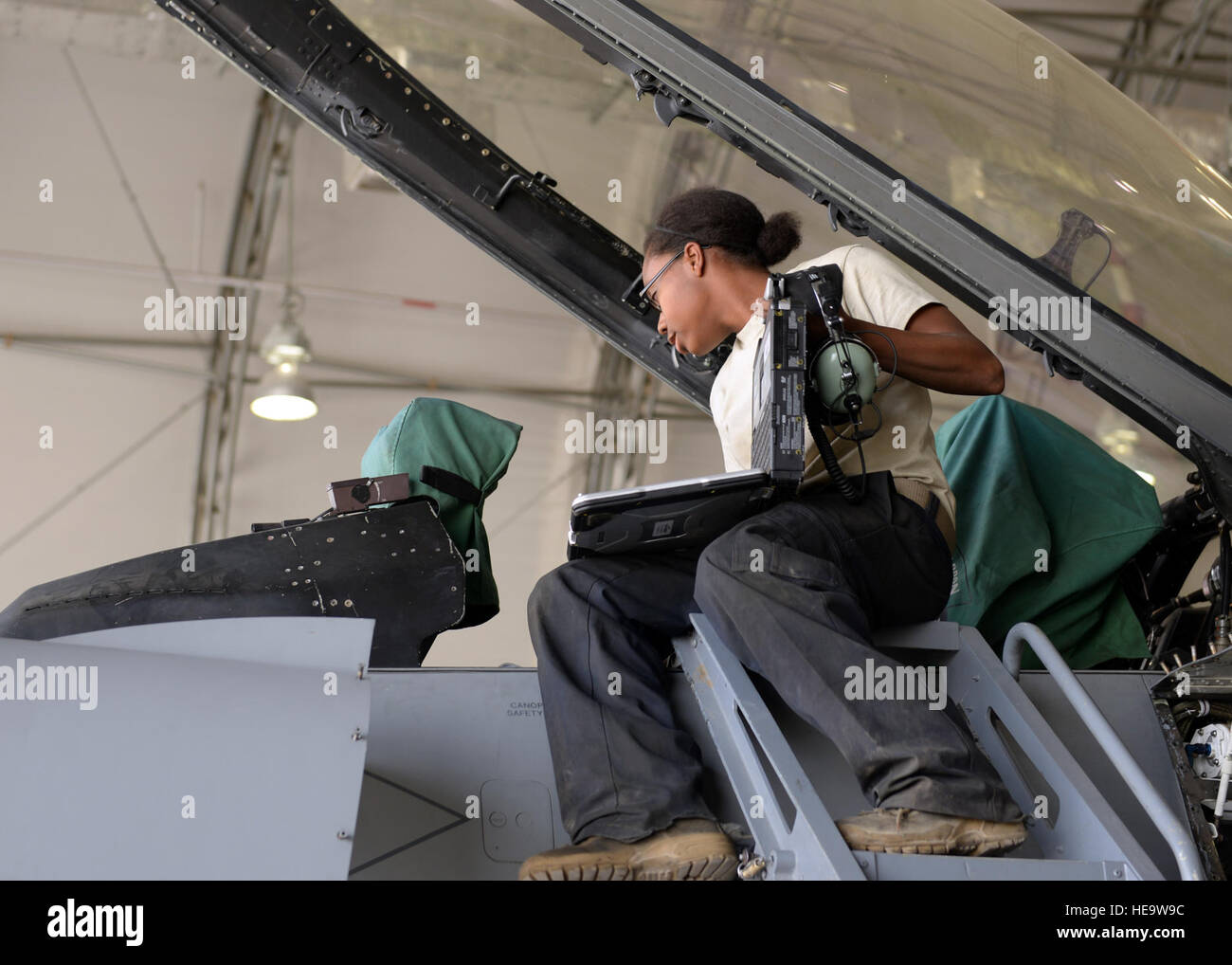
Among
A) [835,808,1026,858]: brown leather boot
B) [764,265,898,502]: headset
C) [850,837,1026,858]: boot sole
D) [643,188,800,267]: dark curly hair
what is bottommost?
[850,837,1026,858]: boot sole

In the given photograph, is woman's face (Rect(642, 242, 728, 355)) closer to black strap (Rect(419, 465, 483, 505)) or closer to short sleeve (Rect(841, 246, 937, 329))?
short sleeve (Rect(841, 246, 937, 329))

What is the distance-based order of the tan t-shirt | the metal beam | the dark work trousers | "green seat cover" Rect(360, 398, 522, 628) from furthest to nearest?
the metal beam < "green seat cover" Rect(360, 398, 522, 628) < the tan t-shirt < the dark work trousers

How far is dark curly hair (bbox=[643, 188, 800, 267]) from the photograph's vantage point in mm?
2596

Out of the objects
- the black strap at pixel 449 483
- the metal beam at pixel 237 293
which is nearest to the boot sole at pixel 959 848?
the black strap at pixel 449 483

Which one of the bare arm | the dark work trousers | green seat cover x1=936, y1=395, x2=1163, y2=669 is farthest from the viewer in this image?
green seat cover x1=936, y1=395, x2=1163, y2=669

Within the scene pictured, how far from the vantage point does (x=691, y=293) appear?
2.60m

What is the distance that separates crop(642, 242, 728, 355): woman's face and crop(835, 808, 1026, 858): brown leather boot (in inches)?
45.8

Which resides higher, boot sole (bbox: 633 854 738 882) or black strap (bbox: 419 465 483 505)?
black strap (bbox: 419 465 483 505)

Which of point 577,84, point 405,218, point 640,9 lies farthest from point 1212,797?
point 405,218

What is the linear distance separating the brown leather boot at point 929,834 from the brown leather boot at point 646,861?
0.25 meters

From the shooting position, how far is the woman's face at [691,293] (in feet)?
8.53

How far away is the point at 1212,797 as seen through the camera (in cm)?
235

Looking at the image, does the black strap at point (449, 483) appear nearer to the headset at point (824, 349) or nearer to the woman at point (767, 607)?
the woman at point (767, 607)

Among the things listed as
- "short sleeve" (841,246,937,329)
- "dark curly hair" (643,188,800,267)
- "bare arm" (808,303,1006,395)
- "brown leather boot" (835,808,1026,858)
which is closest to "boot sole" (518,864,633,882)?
"brown leather boot" (835,808,1026,858)
